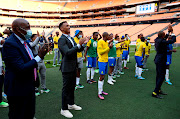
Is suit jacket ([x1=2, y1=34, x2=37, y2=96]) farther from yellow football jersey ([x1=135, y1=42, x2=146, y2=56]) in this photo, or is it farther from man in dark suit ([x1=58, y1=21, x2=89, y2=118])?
yellow football jersey ([x1=135, y1=42, x2=146, y2=56])

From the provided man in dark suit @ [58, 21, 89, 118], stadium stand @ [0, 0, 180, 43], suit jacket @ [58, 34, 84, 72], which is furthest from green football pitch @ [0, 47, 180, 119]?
stadium stand @ [0, 0, 180, 43]

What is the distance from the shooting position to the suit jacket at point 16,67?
1.68 m

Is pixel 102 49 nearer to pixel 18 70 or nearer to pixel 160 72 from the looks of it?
pixel 160 72

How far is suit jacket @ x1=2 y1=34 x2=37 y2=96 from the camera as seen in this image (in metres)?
1.68

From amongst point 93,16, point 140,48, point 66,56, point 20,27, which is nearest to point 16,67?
point 20,27

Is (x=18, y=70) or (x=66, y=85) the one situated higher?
(x=18, y=70)

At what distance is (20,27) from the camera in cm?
179

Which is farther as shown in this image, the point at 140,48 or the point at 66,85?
the point at 140,48

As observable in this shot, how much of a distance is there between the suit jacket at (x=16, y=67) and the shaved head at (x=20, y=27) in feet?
0.27

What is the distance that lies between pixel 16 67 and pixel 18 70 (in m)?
0.05

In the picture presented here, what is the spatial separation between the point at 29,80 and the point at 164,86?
5494 millimetres

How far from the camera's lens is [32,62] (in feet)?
5.83

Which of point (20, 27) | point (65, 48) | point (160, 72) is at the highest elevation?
point (20, 27)

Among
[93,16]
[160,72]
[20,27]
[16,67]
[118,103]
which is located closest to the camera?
[16,67]
